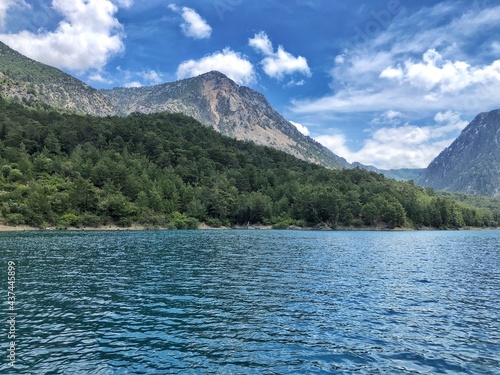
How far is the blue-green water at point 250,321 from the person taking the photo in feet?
52.7

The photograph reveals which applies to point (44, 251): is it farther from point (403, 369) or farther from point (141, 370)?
point (403, 369)

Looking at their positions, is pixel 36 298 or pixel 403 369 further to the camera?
pixel 36 298

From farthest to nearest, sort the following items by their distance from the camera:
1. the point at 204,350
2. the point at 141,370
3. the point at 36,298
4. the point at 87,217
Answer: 1. the point at 87,217
2. the point at 36,298
3. the point at 204,350
4. the point at 141,370

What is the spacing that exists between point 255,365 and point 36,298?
20.6 metres

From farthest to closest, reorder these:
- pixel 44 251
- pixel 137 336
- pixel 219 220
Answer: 1. pixel 219 220
2. pixel 44 251
3. pixel 137 336

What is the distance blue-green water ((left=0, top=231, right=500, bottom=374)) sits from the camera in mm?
16062

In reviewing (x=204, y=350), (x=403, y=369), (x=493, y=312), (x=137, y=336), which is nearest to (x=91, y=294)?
(x=137, y=336)

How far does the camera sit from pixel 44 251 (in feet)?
187

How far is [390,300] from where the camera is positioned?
28.8 metres

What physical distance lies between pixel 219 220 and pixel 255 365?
164 meters

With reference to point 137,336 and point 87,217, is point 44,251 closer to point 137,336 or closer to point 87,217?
point 137,336

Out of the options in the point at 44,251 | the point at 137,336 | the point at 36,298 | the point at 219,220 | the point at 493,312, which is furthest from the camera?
the point at 219,220

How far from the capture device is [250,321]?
73.4 feet

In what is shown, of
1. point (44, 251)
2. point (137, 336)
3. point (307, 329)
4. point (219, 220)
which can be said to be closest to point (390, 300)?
point (307, 329)
